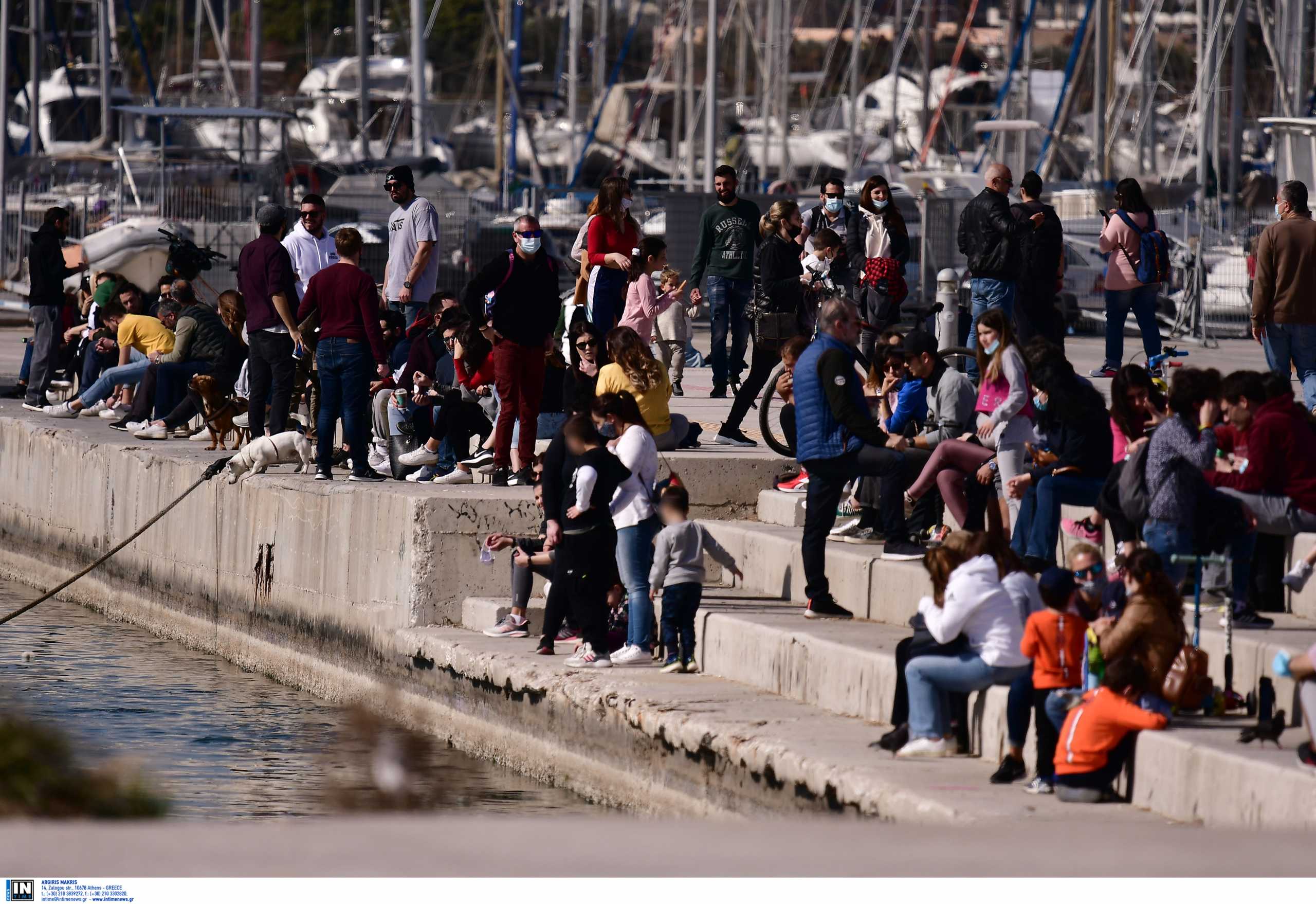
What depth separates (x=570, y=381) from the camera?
1434cm

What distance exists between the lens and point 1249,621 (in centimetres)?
Result: 941

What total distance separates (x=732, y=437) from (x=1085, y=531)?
447 cm

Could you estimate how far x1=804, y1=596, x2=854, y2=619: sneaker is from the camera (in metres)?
11.2

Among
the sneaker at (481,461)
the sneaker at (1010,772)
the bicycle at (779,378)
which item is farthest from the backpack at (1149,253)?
the sneaker at (1010,772)

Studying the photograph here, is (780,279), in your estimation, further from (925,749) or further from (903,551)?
(925,749)

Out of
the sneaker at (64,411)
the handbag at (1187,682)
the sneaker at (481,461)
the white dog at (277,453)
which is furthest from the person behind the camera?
the sneaker at (64,411)

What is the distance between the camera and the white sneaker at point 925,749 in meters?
9.05

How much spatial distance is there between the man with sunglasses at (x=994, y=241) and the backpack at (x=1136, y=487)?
521 centimetres

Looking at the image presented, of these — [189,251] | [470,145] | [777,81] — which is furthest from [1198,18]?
[470,145]

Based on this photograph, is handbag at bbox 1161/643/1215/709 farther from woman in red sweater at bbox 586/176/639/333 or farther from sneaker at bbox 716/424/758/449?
woman in red sweater at bbox 586/176/639/333

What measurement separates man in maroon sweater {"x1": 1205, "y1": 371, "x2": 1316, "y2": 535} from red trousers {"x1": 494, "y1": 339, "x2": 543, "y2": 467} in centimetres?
506

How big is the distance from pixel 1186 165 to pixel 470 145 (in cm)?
2310

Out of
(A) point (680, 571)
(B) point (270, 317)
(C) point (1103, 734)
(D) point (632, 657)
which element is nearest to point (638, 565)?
(A) point (680, 571)

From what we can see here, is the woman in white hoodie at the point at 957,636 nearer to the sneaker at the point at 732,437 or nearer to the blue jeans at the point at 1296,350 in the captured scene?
the blue jeans at the point at 1296,350
